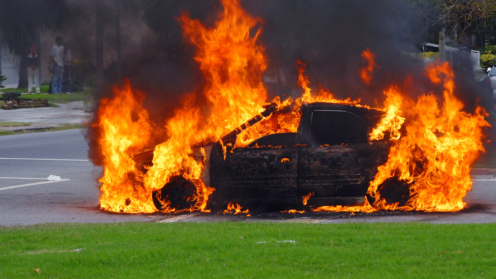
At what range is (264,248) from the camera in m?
6.27

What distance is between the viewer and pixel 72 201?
10.2m

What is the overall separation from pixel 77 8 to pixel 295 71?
3500 mm

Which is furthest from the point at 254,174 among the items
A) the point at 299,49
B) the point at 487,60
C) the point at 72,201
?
the point at 487,60

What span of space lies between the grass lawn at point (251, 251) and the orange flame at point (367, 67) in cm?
323

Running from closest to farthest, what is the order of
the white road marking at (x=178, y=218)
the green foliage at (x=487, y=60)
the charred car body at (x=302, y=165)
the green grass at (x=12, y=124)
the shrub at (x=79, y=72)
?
the white road marking at (x=178, y=218) < the charred car body at (x=302, y=165) < the shrub at (x=79, y=72) < the green grass at (x=12, y=124) < the green foliage at (x=487, y=60)

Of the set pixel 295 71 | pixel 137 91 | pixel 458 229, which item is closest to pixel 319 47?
pixel 295 71

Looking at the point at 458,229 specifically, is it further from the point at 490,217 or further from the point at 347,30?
the point at 347,30

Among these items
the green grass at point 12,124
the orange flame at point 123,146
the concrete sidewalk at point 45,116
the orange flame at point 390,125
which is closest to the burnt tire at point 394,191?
the orange flame at point 390,125

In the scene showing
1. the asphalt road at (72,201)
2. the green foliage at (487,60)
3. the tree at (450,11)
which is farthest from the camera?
the green foliage at (487,60)

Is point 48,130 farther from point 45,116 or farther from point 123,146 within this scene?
point 123,146

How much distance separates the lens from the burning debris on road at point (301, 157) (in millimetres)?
8750

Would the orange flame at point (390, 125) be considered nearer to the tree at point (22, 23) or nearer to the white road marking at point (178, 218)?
the white road marking at point (178, 218)

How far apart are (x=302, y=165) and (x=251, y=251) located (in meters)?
2.71

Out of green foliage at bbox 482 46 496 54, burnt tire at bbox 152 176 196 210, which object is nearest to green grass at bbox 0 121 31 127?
burnt tire at bbox 152 176 196 210
